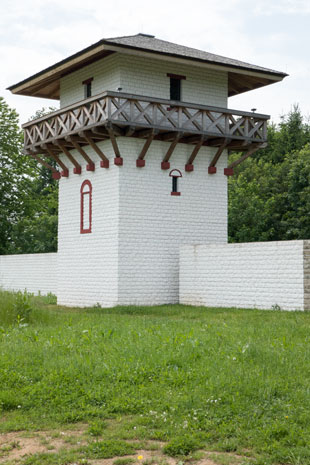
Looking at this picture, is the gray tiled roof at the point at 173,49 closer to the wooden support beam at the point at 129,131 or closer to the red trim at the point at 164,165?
the wooden support beam at the point at 129,131

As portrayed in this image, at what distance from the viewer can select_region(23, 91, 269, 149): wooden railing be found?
2300 cm

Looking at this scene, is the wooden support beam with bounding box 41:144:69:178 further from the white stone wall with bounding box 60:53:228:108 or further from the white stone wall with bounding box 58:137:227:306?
the white stone wall with bounding box 60:53:228:108

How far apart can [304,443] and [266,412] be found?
3.09 feet

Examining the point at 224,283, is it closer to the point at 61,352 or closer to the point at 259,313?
the point at 259,313

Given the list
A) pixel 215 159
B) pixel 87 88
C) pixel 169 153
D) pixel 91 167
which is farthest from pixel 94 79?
pixel 215 159

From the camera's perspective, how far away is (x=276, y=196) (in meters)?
46.3

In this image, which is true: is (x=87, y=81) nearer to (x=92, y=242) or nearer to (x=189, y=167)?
(x=189, y=167)

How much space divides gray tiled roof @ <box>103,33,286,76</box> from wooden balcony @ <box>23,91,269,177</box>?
5.76 ft

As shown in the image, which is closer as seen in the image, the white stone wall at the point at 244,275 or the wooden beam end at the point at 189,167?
the white stone wall at the point at 244,275

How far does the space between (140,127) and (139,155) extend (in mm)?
1405

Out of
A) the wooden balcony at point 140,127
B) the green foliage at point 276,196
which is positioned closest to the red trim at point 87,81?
the wooden balcony at point 140,127

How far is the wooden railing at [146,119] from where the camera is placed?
23.0 meters

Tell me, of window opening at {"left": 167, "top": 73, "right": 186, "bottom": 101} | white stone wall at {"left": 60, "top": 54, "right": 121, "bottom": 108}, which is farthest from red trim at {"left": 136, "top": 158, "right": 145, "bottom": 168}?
window opening at {"left": 167, "top": 73, "right": 186, "bottom": 101}

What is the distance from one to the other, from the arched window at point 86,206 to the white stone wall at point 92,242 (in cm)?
23
